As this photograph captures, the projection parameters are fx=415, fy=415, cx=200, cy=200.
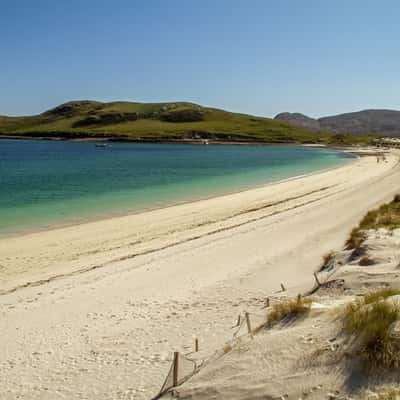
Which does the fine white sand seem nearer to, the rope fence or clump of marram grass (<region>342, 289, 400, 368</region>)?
the rope fence

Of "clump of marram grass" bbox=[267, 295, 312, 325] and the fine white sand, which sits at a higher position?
"clump of marram grass" bbox=[267, 295, 312, 325]

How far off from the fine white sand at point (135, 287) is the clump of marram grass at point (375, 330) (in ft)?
8.70

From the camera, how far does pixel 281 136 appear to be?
569 ft

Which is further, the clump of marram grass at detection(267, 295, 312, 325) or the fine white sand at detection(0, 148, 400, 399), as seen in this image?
the fine white sand at detection(0, 148, 400, 399)

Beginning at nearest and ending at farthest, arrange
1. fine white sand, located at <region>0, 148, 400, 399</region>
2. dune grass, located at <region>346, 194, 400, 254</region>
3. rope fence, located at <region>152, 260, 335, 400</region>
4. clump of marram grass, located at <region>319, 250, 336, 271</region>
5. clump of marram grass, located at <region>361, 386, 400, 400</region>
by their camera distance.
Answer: clump of marram grass, located at <region>361, 386, 400, 400</region> < rope fence, located at <region>152, 260, 335, 400</region> < fine white sand, located at <region>0, 148, 400, 399</region> < clump of marram grass, located at <region>319, 250, 336, 271</region> < dune grass, located at <region>346, 194, 400, 254</region>

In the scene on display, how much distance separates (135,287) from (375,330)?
303 inches

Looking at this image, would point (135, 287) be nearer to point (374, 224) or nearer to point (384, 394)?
point (384, 394)

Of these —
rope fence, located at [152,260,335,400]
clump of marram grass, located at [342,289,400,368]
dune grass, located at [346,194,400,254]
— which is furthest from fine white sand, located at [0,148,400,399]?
clump of marram grass, located at [342,289,400,368]

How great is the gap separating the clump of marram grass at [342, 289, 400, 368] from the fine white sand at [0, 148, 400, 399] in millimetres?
2650

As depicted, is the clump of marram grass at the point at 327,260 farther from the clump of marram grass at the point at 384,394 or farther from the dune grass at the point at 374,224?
the clump of marram grass at the point at 384,394

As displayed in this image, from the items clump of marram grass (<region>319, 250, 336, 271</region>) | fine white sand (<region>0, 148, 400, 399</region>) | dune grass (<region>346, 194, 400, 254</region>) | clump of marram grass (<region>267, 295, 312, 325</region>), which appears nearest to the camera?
clump of marram grass (<region>267, 295, 312, 325</region>)

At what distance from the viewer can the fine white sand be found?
691 cm

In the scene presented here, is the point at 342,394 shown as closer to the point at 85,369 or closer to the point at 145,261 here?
the point at 85,369

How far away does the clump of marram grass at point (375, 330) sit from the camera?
Result: 448 cm
